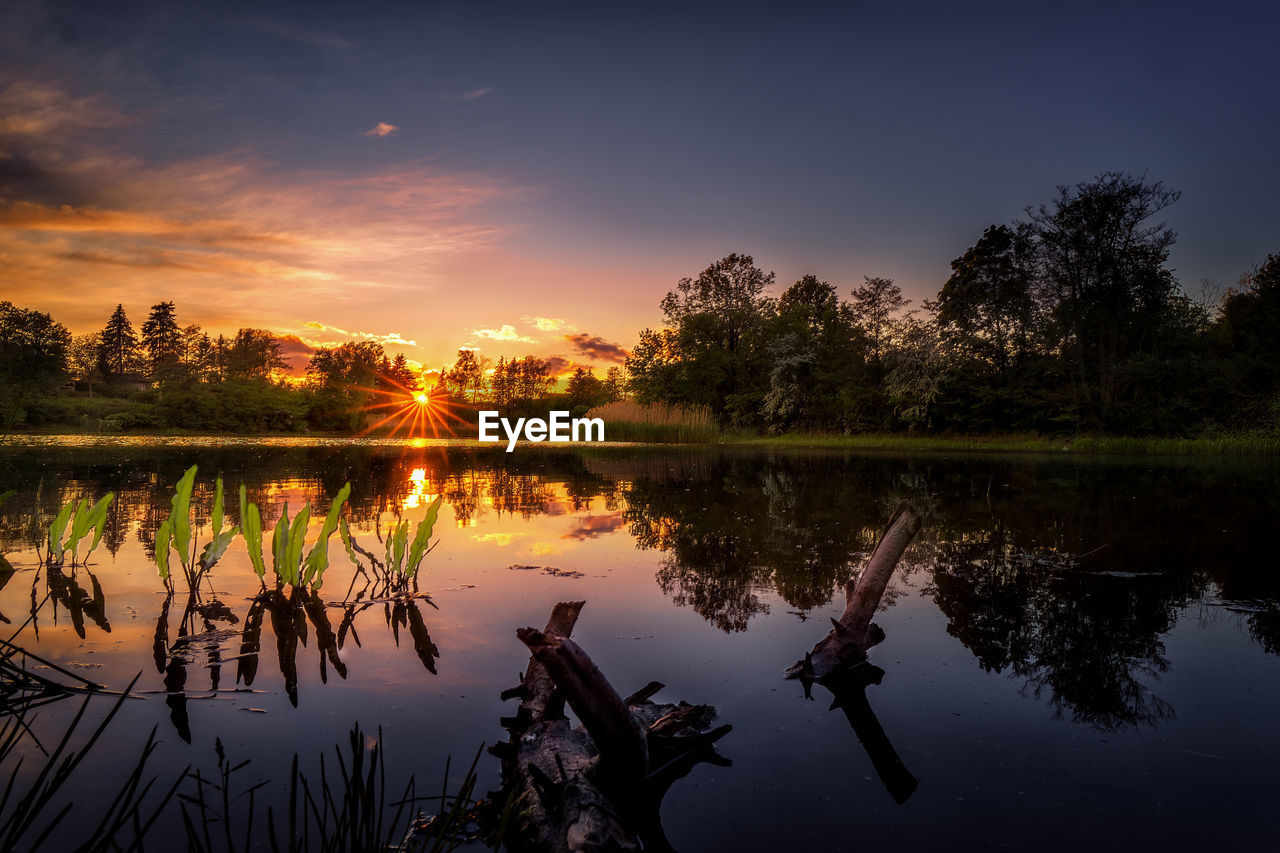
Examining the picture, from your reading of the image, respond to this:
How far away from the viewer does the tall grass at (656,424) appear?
34.7 metres

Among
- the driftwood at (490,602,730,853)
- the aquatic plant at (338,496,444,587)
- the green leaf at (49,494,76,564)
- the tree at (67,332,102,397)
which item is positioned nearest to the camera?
the driftwood at (490,602,730,853)

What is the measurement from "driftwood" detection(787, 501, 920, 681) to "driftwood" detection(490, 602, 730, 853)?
0.91 meters

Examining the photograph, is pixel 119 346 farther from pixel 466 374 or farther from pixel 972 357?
pixel 972 357

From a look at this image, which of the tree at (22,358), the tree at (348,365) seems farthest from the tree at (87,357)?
the tree at (22,358)

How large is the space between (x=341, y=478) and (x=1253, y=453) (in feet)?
100.0

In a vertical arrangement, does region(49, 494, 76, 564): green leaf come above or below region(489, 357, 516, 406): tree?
below

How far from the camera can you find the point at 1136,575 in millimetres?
6707

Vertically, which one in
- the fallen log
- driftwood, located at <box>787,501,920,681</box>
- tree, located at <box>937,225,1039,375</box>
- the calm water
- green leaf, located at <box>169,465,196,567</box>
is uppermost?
tree, located at <box>937,225,1039,375</box>

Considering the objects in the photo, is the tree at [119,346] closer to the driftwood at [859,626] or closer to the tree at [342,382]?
the tree at [342,382]

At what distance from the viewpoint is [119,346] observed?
84875 millimetres

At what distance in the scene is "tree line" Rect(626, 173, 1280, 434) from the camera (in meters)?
27.9

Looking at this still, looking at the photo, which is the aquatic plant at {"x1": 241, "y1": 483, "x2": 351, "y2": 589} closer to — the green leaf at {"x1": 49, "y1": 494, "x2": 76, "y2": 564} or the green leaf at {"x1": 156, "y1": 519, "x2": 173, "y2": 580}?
the green leaf at {"x1": 156, "y1": 519, "x2": 173, "y2": 580}

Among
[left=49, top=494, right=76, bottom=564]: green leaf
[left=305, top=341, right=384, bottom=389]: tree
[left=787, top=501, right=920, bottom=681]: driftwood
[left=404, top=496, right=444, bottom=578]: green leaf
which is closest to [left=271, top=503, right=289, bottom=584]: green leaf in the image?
[left=404, top=496, right=444, bottom=578]: green leaf

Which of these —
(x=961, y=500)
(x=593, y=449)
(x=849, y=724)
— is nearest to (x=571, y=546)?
(x=849, y=724)
